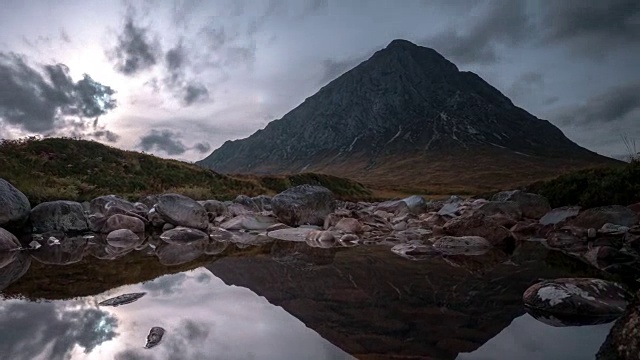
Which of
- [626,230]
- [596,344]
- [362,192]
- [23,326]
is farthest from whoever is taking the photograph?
[362,192]

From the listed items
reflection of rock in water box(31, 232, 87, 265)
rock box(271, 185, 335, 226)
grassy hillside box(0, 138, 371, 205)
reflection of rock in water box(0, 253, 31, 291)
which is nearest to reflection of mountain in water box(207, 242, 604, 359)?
reflection of rock in water box(0, 253, 31, 291)

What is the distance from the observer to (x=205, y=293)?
7586 millimetres

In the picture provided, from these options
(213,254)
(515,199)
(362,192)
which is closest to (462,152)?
(362,192)

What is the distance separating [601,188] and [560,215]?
1825 millimetres

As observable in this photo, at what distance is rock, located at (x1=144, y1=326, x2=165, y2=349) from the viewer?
472 centimetres

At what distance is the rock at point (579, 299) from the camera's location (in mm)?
5805

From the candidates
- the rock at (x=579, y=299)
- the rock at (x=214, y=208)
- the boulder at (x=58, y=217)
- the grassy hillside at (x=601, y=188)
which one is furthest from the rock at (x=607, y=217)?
the boulder at (x=58, y=217)

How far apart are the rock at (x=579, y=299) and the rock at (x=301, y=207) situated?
47.0 ft

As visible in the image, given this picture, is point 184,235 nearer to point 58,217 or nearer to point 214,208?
point 58,217

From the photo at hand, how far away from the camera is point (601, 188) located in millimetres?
16906

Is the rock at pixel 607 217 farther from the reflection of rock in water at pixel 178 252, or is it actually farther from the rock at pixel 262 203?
the rock at pixel 262 203

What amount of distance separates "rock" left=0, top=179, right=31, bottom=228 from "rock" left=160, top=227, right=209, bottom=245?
15.8ft

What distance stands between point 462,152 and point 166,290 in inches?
7705

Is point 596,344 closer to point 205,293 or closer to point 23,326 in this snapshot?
point 205,293
